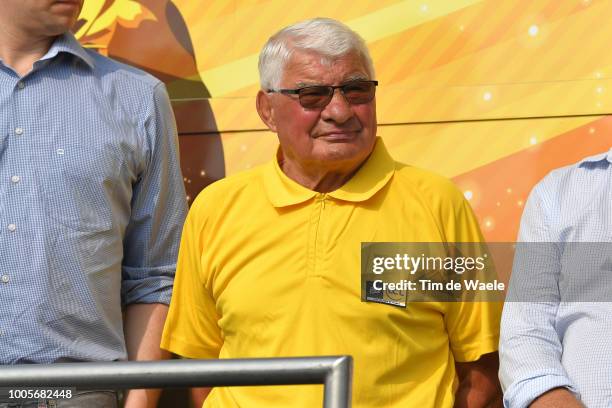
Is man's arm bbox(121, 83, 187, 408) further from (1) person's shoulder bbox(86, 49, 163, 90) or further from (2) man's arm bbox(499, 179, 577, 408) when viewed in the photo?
(2) man's arm bbox(499, 179, 577, 408)

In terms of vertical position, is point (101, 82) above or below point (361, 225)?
above

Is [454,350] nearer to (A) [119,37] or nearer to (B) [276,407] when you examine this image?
(B) [276,407]

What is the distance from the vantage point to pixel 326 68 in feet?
8.95

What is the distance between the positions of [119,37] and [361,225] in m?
1.22

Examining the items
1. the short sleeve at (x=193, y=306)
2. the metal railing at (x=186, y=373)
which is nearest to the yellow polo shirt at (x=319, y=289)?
the short sleeve at (x=193, y=306)

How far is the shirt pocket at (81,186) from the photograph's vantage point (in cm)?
283

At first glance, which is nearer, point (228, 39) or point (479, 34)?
point (479, 34)

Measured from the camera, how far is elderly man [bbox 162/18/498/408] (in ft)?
8.41

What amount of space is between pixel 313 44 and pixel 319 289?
2.03 feet

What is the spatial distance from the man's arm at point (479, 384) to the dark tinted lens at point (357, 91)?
0.69 meters

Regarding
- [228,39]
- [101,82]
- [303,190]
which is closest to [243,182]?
[303,190]

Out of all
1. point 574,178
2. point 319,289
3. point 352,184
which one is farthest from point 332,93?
point 574,178

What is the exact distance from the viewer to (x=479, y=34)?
321 centimetres

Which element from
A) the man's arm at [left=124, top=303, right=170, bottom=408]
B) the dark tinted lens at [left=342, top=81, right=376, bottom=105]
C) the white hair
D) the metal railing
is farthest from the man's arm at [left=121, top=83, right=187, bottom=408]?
the metal railing
